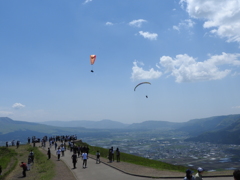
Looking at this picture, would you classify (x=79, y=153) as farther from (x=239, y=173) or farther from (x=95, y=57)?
(x=239, y=173)

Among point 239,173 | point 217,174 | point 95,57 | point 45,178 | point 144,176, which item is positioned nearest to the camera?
point 239,173

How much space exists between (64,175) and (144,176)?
30.4 feet

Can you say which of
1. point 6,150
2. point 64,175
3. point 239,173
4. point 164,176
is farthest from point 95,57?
point 6,150

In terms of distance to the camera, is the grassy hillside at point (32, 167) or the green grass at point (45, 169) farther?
the grassy hillside at point (32, 167)

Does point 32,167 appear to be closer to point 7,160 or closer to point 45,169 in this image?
point 45,169

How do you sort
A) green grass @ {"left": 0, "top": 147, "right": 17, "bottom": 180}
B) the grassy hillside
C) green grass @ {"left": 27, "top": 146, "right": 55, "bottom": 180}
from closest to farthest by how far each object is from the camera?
green grass @ {"left": 27, "top": 146, "right": 55, "bottom": 180}
the grassy hillside
green grass @ {"left": 0, "top": 147, "right": 17, "bottom": 180}

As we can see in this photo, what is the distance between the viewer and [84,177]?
21750mm

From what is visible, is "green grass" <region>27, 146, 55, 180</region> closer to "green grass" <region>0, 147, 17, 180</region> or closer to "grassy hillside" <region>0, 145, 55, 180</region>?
"grassy hillside" <region>0, 145, 55, 180</region>

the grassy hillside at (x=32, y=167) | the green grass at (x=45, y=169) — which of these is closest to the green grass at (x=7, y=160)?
the grassy hillside at (x=32, y=167)

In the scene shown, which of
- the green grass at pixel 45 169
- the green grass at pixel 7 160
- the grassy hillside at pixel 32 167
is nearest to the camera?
the green grass at pixel 45 169

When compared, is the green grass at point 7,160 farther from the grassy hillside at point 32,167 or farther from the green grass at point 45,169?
the green grass at point 45,169

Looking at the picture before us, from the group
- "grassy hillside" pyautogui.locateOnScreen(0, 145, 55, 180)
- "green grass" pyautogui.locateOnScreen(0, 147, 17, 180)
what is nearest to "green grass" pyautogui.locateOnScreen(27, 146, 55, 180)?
"grassy hillside" pyautogui.locateOnScreen(0, 145, 55, 180)

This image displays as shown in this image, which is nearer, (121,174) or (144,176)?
(144,176)

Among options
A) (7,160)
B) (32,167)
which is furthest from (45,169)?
(7,160)
